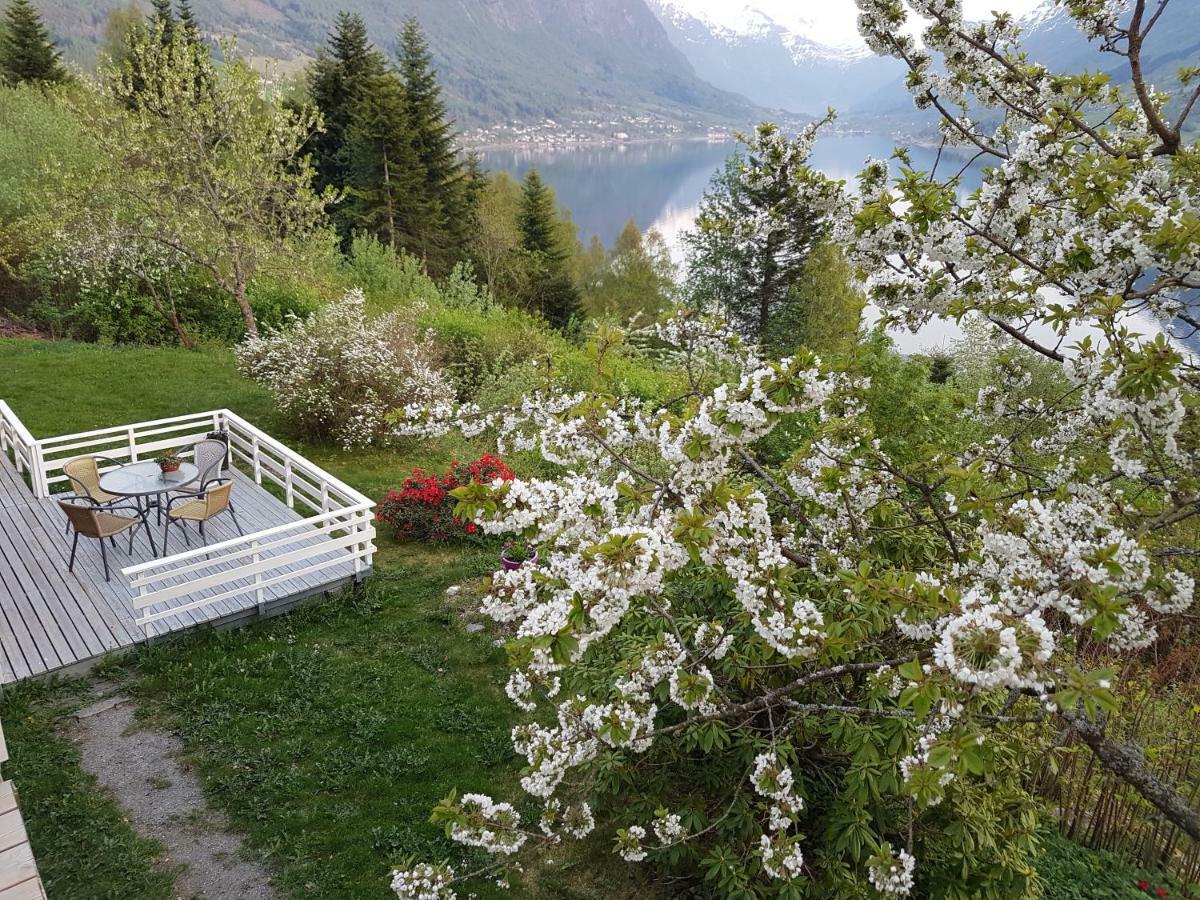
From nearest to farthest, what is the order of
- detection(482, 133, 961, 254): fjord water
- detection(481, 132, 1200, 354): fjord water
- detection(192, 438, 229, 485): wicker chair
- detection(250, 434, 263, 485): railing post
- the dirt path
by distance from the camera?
the dirt path < detection(192, 438, 229, 485): wicker chair < detection(250, 434, 263, 485): railing post < detection(481, 132, 1200, 354): fjord water < detection(482, 133, 961, 254): fjord water

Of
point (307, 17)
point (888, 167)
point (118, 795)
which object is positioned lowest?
point (118, 795)

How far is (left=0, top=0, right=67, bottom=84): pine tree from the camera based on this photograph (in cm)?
2281

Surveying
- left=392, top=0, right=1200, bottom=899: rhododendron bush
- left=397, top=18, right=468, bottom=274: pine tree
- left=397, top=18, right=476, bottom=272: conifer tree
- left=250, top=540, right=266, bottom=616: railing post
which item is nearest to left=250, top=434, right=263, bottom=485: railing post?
left=250, top=540, right=266, bottom=616: railing post

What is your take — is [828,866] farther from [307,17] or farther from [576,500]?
[307,17]

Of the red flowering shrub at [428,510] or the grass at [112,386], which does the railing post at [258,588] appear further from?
the grass at [112,386]

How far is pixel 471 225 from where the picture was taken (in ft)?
88.2

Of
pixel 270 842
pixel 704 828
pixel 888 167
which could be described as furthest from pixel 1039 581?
pixel 270 842

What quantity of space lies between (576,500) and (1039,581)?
1683mm

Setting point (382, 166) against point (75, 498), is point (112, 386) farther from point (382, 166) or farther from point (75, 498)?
point (382, 166)

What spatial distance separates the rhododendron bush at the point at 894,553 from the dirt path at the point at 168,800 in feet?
4.46

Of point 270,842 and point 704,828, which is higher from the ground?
point 704,828

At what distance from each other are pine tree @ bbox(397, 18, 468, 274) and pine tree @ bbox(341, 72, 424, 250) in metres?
0.55

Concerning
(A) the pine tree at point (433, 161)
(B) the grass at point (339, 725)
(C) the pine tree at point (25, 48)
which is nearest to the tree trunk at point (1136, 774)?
(B) the grass at point (339, 725)

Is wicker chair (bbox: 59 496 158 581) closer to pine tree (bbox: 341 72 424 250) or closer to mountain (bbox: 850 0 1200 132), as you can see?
mountain (bbox: 850 0 1200 132)
